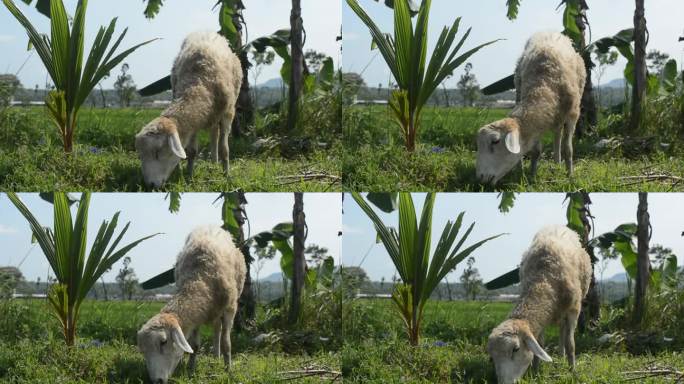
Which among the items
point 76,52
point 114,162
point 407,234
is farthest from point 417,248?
point 76,52

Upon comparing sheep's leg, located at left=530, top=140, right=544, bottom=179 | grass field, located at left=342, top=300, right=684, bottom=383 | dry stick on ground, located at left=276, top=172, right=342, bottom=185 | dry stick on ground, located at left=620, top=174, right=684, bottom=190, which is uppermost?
sheep's leg, located at left=530, top=140, right=544, bottom=179

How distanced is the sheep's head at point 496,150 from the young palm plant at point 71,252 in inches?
95.2

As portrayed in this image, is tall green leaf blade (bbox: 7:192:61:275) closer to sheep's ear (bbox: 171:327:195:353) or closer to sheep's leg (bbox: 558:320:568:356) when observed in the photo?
sheep's ear (bbox: 171:327:195:353)

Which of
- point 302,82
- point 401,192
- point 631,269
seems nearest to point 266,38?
point 302,82

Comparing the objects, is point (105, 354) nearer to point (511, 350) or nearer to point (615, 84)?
point (511, 350)

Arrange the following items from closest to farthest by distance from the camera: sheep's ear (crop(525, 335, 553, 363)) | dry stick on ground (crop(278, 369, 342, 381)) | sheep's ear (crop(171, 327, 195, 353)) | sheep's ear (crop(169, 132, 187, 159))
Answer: sheep's ear (crop(525, 335, 553, 363))
sheep's ear (crop(171, 327, 195, 353))
sheep's ear (crop(169, 132, 187, 159))
dry stick on ground (crop(278, 369, 342, 381))

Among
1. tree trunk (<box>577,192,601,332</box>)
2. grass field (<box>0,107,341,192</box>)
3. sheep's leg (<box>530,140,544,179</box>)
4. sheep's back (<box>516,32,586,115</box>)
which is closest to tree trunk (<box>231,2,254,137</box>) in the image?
grass field (<box>0,107,341,192</box>)

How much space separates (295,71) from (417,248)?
1663mm

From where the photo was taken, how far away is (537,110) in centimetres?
613

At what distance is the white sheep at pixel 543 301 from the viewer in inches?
221

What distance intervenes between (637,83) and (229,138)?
10.1 ft

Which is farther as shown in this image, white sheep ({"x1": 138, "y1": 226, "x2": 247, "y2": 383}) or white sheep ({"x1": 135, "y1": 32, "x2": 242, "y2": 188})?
white sheep ({"x1": 135, "y1": 32, "x2": 242, "y2": 188})

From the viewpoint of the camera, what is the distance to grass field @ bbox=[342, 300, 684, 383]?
6172mm

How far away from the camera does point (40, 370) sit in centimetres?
636
